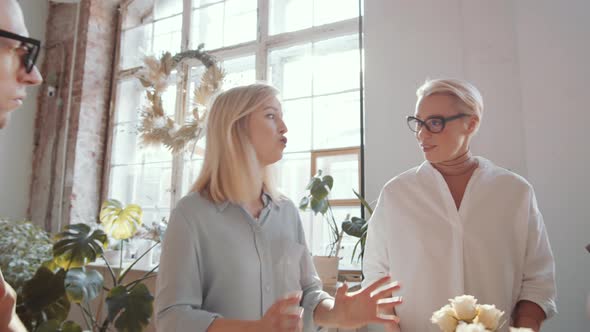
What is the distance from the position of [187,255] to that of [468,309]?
2.23 ft

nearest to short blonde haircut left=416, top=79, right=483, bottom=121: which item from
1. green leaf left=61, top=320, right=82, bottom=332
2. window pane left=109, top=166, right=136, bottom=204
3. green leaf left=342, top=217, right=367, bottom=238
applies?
green leaf left=342, top=217, right=367, bottom=238

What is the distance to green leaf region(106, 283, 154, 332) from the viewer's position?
228 cm

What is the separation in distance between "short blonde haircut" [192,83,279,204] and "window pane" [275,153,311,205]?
2263 mm

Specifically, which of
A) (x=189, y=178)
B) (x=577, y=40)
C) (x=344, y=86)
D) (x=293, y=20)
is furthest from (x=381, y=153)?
(x=189, y=178)

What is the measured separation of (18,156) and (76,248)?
296cm

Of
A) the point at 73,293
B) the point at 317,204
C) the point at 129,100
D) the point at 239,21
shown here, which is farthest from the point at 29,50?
the point at 129,100

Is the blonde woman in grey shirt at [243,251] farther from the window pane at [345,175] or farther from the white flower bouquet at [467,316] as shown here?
the window pane at [345,175]

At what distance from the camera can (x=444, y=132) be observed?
1.61 meters

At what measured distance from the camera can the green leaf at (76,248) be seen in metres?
2.39

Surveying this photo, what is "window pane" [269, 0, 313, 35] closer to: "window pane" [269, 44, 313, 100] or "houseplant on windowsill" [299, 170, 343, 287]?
"window pane" [269, 44, 313, 100]

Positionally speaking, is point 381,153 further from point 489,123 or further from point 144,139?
point 144,139

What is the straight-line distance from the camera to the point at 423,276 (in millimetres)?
1574

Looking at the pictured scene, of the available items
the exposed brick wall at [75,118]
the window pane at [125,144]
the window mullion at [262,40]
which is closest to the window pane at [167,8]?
the exposed brick wall at [75,118]

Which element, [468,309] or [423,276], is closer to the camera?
[468,309]
